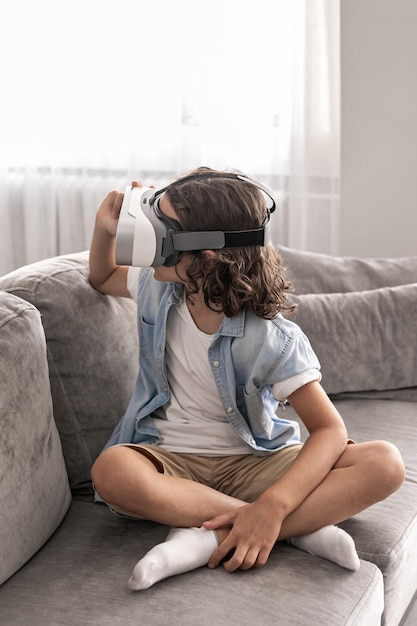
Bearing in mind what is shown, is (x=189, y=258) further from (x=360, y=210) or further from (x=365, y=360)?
(x=360, y=210)

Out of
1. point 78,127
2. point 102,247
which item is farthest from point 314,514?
point 78,127

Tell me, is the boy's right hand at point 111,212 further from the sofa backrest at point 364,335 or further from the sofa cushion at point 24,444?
the sofa backrest at point 364,335

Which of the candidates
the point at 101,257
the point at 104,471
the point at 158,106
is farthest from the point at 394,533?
the point at 158,106

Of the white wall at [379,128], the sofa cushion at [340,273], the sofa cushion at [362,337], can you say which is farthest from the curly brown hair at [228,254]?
the white wall at [379,128]

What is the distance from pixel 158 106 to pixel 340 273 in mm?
1161

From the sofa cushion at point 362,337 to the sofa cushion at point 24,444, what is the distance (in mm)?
937

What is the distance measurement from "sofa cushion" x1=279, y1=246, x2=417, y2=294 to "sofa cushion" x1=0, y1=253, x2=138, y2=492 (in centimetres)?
79

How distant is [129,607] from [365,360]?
1221 millimetres

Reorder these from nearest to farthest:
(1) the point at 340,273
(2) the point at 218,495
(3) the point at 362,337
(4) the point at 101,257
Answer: (2) the point at 218,495 → (4) the point at 101,257 → (3) the point at 362,337 → (1) the point at 340,273

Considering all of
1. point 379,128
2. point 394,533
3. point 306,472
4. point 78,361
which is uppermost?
point 379,128

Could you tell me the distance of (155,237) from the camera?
152 centimetres

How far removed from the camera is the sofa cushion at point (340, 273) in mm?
2471

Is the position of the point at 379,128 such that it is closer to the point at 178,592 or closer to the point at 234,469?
the point at 234,469

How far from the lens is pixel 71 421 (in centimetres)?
176
